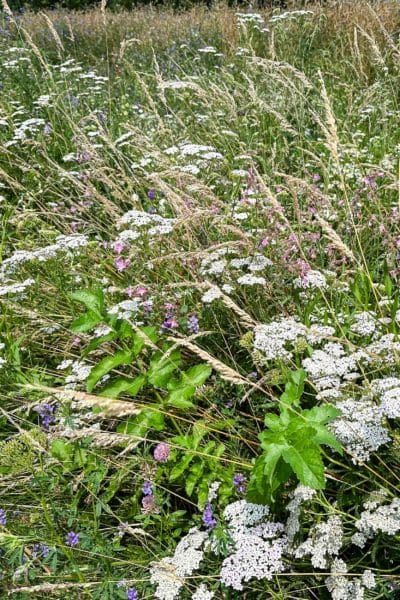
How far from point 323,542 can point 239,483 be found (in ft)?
1.14

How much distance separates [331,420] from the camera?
1.73 metres

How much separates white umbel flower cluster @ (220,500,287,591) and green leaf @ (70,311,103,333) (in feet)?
2.56

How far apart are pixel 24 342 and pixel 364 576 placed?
1.80 meters

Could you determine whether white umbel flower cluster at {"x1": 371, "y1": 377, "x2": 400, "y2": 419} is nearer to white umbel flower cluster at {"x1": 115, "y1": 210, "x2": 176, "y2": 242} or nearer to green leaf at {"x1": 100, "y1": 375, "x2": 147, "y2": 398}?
green leaf at {"x1": 100, "y1": 375, "x2": 147, "y2": 398}

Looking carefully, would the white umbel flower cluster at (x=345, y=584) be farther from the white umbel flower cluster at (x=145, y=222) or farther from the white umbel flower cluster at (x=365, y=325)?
the white umbel flower cluster at (x=145, y=222)

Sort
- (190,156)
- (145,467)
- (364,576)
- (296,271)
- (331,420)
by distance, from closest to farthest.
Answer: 1. (364,576)
2. (331,420)
3. (145,467)
4. (296,271)
5. (190,156)

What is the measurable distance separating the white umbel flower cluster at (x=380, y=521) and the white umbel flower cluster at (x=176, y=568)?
1.44ft

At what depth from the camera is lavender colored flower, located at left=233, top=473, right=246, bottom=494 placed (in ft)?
6.13

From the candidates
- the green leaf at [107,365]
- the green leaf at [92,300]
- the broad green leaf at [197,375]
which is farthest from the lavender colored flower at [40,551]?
the green leaf at [92,300]

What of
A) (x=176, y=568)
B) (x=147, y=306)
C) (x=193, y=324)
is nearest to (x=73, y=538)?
(x=176, y=568)

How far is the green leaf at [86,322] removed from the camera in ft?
6.97

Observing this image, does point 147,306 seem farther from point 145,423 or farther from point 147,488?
point 147,488

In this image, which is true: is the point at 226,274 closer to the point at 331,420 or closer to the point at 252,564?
the point at 331,420

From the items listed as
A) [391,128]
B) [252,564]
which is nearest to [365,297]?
[252,564]
